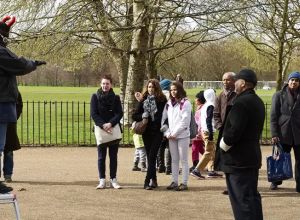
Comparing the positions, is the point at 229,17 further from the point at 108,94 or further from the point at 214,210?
the point at 214,210

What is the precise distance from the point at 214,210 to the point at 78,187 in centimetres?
255

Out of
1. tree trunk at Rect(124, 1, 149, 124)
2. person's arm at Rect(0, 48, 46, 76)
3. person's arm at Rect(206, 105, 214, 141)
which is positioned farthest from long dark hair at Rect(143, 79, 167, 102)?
tree trunk at Rect(124, 1, 149, 124)

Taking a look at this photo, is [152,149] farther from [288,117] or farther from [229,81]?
[288,117]

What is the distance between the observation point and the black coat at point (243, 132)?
20.7 feet

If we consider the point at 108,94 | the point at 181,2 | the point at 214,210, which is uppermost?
the point at 181,2

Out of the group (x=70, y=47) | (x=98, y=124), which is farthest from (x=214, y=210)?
(x=70, y=47)

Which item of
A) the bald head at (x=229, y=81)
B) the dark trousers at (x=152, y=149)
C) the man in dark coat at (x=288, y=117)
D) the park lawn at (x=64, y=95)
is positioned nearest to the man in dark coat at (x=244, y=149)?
the bald head at (x=229, y=81)

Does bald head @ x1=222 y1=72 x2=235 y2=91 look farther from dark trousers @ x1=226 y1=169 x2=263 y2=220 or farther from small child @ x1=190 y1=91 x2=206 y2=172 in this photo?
dark trousers @ x1=226 y1=169 x2=263 y2=220

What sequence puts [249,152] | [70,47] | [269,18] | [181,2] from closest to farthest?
[249,152]
[181,2]
[70,47]
[269,18]

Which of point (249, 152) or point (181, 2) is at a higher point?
point (181, 2)

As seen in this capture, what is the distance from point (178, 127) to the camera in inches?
367

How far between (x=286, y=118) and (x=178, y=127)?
1673 millimetres

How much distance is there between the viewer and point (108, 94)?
9.42 meters

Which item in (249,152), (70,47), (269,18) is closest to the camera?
(249,152)
